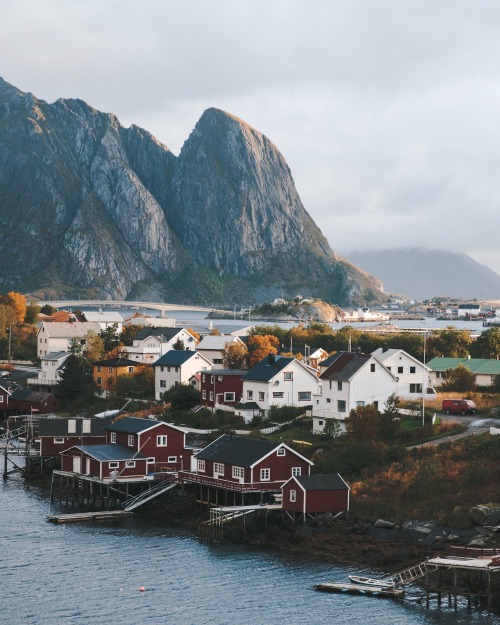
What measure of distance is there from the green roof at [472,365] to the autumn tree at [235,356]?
1604 cm

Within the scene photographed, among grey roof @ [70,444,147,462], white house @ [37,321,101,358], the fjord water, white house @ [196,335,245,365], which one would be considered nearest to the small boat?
the fjord water

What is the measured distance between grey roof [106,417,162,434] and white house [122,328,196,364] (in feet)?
124

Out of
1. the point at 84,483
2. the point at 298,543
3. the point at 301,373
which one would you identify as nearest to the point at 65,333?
the point at 301,373

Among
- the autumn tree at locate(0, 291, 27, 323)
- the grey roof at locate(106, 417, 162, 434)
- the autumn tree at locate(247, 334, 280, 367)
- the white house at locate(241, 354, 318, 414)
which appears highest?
the autumn tree at locate(0, 291, 27, 323)

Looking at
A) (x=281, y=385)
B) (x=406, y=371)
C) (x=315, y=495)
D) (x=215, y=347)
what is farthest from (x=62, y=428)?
(x=215, y=347)

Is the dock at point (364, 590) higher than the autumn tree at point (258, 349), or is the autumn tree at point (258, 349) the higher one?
the autumn tree at point (258, 349)

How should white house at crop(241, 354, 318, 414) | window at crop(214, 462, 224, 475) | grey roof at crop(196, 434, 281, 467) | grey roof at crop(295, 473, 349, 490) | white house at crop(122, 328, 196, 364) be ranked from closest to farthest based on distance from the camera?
grey roof at crop(295, 473, 349, 490), grey roof at crop(196, 434, 281, 467), window at crop(214, 462, 224, 475), white house at crop(241, 354, 318, 414), white house at crop(122, 328, 196, 364)

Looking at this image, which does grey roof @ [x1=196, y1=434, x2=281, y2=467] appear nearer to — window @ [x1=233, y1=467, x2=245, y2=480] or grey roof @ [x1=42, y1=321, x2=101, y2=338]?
window @ [x1=233, y1=467, x2=245, y2=480]

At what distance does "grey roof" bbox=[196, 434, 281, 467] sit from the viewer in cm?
5125

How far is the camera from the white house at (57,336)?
11456cm

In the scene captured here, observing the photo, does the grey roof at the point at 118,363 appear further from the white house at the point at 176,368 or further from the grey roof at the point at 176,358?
the grey roof at the point at 176,358

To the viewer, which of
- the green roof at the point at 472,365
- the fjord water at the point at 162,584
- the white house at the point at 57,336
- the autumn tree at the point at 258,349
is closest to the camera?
the fjord water at the point at 162,584

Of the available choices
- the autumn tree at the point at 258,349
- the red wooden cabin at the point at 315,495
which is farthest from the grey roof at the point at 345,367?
the autumn tree at the point at 258,349

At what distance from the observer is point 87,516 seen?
2014 inches
